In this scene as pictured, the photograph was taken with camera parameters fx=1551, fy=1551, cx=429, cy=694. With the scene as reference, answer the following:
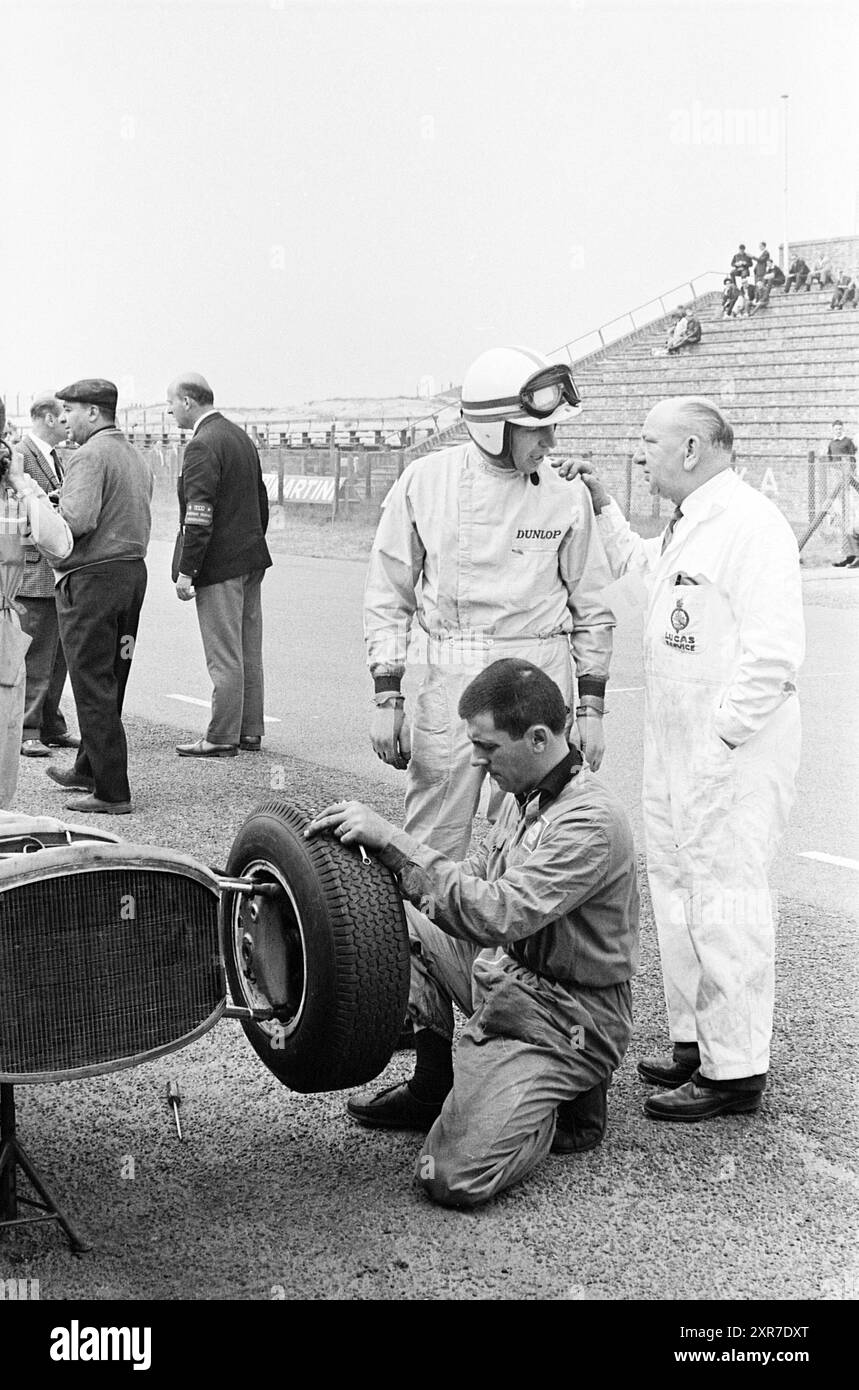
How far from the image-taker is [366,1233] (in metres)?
3.50

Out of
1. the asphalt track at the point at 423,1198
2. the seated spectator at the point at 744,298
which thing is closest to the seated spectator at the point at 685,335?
the seated spectator at the point at 744,298

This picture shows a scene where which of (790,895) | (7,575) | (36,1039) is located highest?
(7,575)

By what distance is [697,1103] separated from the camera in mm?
4176

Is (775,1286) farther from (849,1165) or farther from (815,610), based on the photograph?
(815,610)

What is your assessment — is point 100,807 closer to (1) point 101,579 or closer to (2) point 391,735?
(1) point 101,579

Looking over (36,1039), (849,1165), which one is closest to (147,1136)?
(36,1039)

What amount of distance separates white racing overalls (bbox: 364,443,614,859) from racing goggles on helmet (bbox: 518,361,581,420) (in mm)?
250

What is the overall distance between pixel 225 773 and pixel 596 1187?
5067mm

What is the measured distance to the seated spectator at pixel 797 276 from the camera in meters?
44.5

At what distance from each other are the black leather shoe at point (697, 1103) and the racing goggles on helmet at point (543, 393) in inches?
77.1

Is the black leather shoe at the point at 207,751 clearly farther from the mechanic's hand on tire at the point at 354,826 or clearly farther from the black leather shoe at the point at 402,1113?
the mechanic's hand on tire at the point at 354,826

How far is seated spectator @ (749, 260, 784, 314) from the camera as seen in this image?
44.8 metres

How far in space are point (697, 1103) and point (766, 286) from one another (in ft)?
144

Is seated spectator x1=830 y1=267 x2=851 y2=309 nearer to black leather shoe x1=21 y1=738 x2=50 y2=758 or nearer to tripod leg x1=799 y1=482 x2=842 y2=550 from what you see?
tripod leg x1=799 y1=482 x2=842 y2=550
